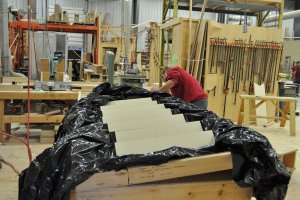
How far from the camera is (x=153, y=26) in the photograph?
11633 millimetres

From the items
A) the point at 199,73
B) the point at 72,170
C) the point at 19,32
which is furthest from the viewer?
the point at 19,32

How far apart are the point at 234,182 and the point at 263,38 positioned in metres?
6.21

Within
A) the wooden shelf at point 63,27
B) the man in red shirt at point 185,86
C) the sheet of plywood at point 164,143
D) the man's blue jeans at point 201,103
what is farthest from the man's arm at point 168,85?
the wooden shelf at point 63,27

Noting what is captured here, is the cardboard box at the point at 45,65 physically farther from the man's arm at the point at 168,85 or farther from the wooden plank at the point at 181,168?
the wooden plank at the point at 181,168

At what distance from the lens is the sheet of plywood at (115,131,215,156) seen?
2135mm

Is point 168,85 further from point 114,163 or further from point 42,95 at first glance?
point 114,163

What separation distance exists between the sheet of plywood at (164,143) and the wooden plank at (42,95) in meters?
3.30

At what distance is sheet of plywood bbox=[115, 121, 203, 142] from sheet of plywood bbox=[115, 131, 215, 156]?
0.13 m

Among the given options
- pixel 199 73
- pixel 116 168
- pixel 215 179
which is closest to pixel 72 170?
pixel 116 168

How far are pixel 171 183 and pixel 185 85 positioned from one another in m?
3.08

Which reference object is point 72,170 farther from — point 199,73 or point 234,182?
point 199,73

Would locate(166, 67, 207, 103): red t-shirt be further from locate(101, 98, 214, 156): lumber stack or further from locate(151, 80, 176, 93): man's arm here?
locate(101, 98, 214, 156): lumber stack

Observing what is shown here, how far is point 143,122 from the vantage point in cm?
287

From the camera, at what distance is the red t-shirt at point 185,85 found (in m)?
4.95
